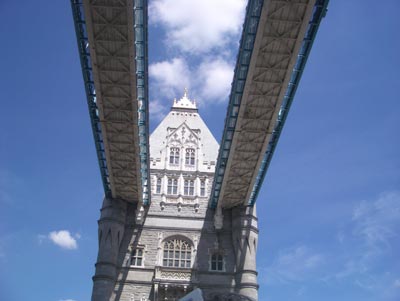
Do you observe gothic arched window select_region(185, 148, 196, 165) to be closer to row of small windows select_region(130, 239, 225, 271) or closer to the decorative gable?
the decorative gable

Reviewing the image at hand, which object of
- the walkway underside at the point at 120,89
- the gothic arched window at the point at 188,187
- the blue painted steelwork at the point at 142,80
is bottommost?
the walkway underside at the point at 120,89

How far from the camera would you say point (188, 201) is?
4166 centimetres

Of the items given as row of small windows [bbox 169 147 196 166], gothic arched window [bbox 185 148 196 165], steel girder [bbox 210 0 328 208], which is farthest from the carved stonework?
gothic arched window [bbox 185 148 196 165]

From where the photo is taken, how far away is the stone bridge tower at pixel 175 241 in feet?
119

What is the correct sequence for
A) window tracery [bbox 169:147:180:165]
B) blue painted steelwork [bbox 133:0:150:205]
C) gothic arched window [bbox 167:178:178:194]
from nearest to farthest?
1. blue painted steelwork [bbox 133:0:150:205]
2. gothic arched window [bbox 167:178:178:194]
3. window tracery [bbox 169:147:180:165]

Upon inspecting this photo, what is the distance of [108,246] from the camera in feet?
121

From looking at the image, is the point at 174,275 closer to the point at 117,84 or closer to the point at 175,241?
the point at 175,241

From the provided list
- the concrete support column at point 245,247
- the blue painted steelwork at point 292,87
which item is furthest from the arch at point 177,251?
the blue painted steelwork at point 292,87

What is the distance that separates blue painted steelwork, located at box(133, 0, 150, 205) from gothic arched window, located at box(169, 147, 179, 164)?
5.78 meters

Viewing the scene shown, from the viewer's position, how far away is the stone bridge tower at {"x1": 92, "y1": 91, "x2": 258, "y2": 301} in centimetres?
3628

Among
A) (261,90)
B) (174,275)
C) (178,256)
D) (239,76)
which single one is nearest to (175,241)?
(178,256)

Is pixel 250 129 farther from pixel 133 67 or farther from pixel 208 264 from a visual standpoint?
pixel 208 264

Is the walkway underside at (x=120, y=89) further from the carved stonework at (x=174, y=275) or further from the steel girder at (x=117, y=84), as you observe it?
the carved stonework at (x=174, y=275)

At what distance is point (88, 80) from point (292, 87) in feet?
43.6
